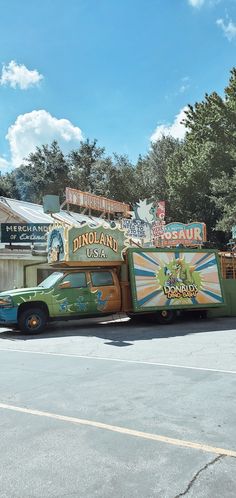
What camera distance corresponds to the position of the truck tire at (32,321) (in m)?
13.2

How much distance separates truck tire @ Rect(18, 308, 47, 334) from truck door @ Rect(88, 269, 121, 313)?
1.66m

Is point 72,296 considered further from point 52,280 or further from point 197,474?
point 197,474

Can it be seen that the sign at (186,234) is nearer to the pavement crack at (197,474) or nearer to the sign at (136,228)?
the sign at (136,228)

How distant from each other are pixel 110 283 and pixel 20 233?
9.04 metres

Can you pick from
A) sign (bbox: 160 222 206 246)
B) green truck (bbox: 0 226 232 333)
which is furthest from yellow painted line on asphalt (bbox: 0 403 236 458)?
sign (bbox: 160 222 206 246)

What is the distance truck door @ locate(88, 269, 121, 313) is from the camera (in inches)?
566

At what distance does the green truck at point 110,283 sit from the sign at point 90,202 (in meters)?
11.3

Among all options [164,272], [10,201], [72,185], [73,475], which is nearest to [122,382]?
[73,475]

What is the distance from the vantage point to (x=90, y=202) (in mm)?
27750

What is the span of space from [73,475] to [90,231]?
1098 centimetres

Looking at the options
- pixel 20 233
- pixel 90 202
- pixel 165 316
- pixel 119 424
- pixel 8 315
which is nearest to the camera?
pixel 119 424

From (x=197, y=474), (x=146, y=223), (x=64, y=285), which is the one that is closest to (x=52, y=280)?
(x=64, y=285)

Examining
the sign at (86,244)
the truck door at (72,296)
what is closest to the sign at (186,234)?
the sign at (86,244)

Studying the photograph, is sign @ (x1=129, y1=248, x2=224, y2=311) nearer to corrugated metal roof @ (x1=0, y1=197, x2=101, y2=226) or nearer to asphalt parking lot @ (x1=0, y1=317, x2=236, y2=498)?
asphalt parking lot @ (x1=0, y1=317, x2=236, y2=498)
